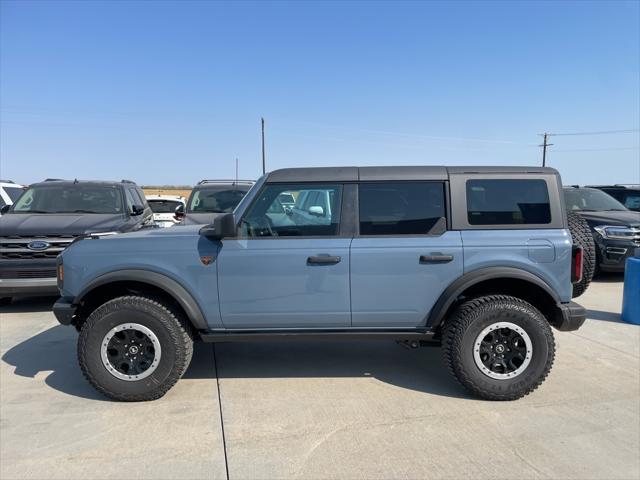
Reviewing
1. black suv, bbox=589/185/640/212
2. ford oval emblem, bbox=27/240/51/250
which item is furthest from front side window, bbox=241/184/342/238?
black suv, bbox=589/185/640/212

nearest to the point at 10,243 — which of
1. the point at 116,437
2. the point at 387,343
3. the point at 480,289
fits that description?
the point at 116,437

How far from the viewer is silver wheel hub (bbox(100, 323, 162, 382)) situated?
A: 374 centimetres

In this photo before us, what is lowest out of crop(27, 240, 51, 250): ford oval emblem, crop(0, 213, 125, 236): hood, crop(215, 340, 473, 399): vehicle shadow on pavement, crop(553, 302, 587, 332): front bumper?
crop(215, 340, 473, 399): vehicle shadow on pavement

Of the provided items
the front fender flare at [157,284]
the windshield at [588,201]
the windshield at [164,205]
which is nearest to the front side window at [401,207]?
the front fender flare at [157,284]

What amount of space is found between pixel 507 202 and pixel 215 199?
22.5 feet

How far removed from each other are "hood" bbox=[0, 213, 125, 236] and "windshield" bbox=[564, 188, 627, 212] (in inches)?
340

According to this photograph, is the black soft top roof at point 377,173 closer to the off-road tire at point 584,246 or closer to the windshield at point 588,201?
the off-road tire at point 584,246

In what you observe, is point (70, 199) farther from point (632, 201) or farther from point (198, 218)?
point (632, 201)

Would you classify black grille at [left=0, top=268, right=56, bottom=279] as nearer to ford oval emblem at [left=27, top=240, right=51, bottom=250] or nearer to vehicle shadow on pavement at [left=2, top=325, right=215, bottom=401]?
ford oval emblem at [left=27, top=240, right=51, bottom=250]

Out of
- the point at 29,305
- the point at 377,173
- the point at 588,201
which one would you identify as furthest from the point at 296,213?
the point at 588,201

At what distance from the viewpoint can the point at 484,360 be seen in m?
3.79

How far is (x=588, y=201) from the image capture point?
9734 mm

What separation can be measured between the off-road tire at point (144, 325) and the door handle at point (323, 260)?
1.20 metres

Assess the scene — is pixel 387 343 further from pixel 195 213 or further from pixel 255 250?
pixel 195 213
